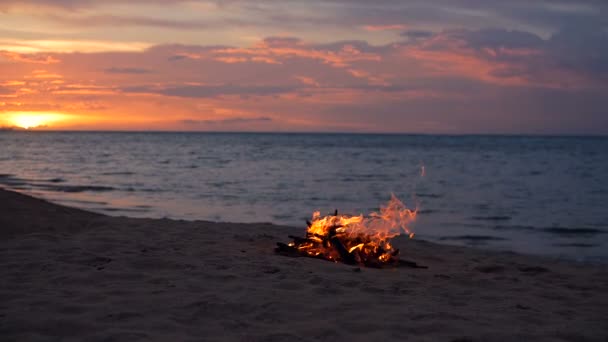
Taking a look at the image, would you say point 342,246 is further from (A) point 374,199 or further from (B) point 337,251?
(A) point 374,199

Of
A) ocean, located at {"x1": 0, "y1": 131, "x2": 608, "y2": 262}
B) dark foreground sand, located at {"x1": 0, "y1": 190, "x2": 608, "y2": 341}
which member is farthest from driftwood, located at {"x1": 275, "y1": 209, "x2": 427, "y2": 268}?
ocean, located at {"x1": 0, "y1": 131, "x2": 608, "y2": 262}

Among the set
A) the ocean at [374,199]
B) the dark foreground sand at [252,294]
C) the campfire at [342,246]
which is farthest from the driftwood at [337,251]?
the ocean at [374,199]

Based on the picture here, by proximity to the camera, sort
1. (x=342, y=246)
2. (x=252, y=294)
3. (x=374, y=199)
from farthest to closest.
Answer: (x=374, y=199) → (x=342, y=246) → (x=252, y=294)

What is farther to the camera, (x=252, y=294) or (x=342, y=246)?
(x=342, y=246)

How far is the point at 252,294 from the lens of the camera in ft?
19.1

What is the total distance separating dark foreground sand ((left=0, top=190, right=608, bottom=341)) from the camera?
4.78 m

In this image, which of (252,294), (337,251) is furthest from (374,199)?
(252,294)

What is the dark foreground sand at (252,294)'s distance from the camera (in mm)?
4781

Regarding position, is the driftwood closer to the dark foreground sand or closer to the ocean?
the dark foreground sand

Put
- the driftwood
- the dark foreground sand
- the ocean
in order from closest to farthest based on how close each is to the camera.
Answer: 1. the dark foreground sand
2. the driftwood
3. the ocean

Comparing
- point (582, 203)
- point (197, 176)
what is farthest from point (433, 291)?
point (197, 176)

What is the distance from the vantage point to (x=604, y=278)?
8.37 meters

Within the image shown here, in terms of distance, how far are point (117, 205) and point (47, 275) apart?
12.4 meters

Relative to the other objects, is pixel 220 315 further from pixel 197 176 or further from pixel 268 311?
Answer: pixel 197 176
